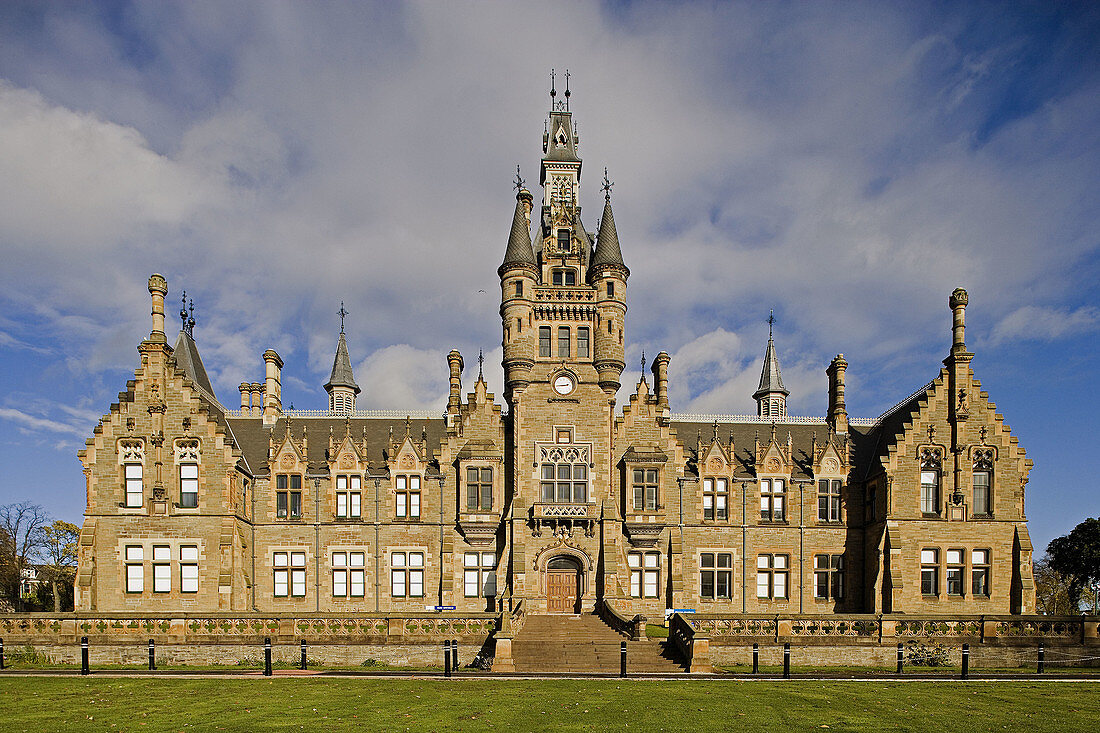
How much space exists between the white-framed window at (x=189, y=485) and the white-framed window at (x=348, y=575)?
8.06 meters

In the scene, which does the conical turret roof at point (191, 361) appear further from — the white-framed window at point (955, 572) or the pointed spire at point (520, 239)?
the white-framed window at point (955, 572)

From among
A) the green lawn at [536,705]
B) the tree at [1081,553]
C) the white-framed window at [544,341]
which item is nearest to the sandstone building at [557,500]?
the white-framed window at [544,341]

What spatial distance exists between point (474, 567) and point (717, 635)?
1564 centimetres

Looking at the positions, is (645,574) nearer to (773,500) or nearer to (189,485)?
(773,500)

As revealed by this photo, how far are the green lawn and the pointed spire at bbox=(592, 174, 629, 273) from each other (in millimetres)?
24219

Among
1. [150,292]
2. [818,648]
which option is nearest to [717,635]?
[818,648]

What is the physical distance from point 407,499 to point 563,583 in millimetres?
10051

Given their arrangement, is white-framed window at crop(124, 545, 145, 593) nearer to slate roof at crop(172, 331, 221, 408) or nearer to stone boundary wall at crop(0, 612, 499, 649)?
stone boundary wall at crop(0, 612, 499, 649)

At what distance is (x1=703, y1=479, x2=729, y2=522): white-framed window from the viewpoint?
4391 centimetres

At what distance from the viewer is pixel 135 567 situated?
39.2 metres

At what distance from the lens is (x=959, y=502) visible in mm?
41469

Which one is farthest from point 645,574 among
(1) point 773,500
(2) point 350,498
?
(2) point 350,498

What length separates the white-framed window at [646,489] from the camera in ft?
139

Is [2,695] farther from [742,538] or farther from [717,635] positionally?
[742,538]
